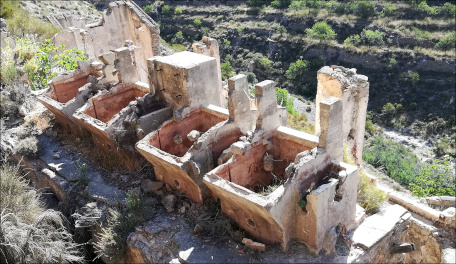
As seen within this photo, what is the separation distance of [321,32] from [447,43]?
11.2 metres

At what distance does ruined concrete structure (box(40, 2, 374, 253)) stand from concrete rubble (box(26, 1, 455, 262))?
0.02 m

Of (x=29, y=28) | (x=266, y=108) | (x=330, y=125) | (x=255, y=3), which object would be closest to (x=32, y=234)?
(x=266, y=108)

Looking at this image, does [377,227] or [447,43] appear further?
[447,43]

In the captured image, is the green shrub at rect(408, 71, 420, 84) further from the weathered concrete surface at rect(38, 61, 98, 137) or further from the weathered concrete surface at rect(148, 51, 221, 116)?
the weathered concrete surface at rect(38, 61, 98, 137)

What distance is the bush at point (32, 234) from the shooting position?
331 inches

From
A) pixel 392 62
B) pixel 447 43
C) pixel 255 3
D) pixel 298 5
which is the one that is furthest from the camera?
pixel 255 3

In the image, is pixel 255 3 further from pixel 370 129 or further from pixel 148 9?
pixel 370 129

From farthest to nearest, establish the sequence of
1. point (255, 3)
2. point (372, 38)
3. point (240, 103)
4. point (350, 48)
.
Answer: point (255, 3)
point (350, 48)
point (372, 38)
point (240, 103)

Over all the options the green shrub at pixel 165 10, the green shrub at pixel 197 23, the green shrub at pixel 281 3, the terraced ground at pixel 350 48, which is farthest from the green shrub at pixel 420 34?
the green shrub at pixel 165 10

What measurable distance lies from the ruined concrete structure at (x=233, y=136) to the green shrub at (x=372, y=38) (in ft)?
94.7

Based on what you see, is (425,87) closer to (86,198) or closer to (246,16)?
(246,16)

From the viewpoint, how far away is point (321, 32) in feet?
132

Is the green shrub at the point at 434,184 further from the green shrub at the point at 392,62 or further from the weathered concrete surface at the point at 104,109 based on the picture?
the green shrub at the point at 392,62

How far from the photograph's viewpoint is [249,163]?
8164 mm
